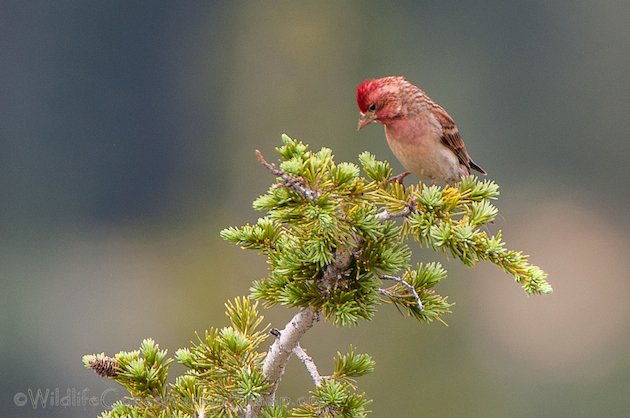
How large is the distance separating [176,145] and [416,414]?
4024 millimetres

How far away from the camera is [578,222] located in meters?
8.97

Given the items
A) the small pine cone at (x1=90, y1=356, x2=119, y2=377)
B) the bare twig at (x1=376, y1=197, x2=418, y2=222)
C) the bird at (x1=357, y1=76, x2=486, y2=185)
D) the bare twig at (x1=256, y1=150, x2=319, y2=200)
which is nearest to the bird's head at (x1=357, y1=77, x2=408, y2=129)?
the bird at (x1=357, y1=76, x2=486, y2=185)

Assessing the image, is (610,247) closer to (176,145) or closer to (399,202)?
(176,145)

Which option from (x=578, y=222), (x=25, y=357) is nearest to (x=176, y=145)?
(x=25, y=357)

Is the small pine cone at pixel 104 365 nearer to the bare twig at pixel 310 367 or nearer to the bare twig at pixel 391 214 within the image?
the bare twig at pixel 310 367

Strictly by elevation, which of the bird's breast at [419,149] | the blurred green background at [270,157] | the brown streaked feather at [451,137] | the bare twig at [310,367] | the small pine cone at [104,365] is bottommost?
the bare twig at [310,367]

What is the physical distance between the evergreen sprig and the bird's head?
32.1 inches

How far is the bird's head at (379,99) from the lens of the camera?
2.45m

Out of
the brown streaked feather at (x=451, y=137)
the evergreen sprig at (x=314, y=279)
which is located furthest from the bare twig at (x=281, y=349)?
the brown streaked feather at (x=451, y=137)

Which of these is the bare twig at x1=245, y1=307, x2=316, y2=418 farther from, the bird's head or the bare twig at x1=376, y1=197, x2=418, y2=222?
the bird's head

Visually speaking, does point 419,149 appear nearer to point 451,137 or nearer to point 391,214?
point 451,137

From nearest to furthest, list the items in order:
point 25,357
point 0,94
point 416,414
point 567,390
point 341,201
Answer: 1. point 341,201
2. point 416,414
3. point 567,390
4. point 25,357
5. point 0,94

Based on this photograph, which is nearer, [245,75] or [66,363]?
[66,363]

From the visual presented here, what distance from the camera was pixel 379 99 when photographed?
2502mm
